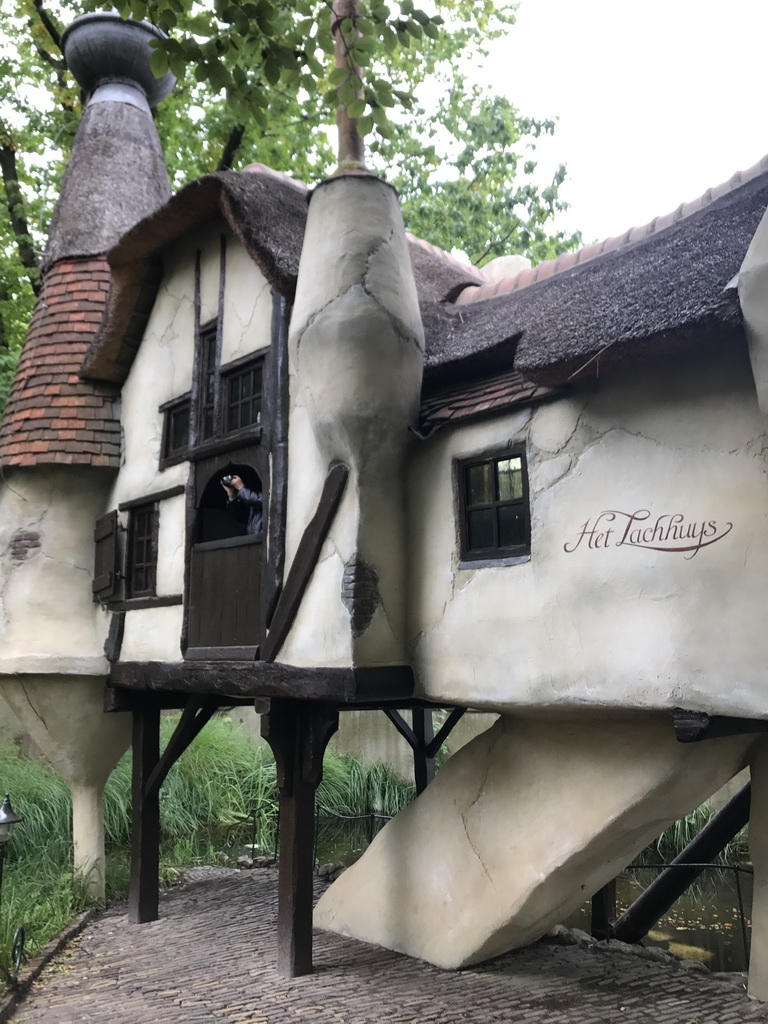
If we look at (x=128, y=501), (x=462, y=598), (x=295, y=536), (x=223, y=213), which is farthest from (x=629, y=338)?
(x=128, y=501)

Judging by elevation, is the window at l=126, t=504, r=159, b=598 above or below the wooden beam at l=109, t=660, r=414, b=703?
above

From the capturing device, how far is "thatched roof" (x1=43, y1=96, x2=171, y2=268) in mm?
8922

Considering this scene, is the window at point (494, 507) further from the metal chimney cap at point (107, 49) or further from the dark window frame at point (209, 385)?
the metal chimney cap at point (107, 49)

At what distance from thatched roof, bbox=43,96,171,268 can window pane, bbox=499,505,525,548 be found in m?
5.61

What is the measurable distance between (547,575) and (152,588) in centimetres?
383

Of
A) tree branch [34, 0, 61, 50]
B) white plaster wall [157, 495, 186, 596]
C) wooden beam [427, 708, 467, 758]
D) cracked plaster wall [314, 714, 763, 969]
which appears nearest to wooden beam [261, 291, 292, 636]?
white plaster wall [157, 495, 186, 596]

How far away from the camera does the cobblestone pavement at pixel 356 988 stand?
206 inches

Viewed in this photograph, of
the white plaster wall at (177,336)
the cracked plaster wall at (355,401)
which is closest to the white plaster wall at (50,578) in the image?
the white plaster wall at (177,336)

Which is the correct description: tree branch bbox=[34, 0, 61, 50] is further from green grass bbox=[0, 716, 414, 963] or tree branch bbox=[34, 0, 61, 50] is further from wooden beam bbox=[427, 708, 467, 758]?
wooden beam bbox=[427, 708, 467, 758]

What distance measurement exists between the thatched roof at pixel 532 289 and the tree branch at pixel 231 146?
21.4 ft

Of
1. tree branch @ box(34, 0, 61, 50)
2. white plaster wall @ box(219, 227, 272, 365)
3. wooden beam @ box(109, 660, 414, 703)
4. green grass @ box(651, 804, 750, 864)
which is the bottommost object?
green grass @ box(651, 804, 750, 864)

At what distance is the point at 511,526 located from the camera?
531 centimetres

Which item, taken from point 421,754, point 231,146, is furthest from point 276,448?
point 231,146

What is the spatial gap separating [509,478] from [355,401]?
1.10 meters
